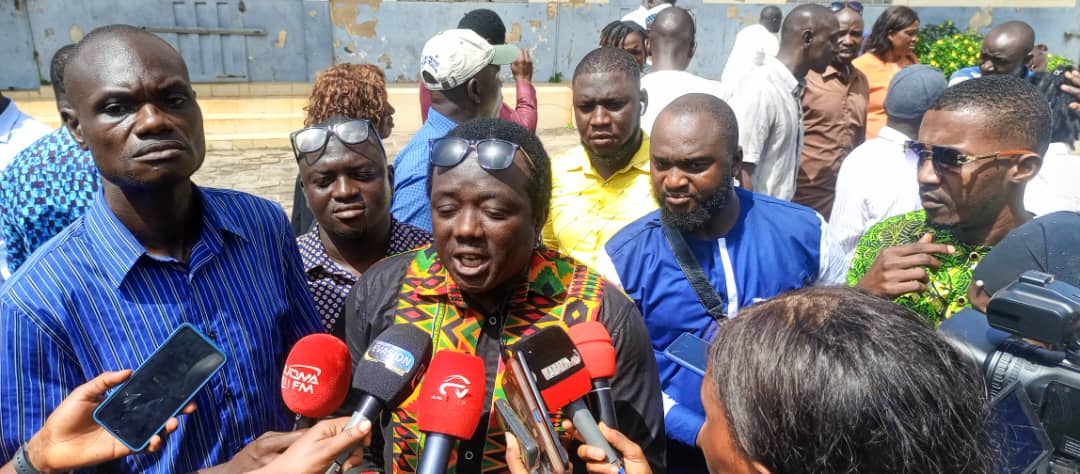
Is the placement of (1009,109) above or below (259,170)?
above

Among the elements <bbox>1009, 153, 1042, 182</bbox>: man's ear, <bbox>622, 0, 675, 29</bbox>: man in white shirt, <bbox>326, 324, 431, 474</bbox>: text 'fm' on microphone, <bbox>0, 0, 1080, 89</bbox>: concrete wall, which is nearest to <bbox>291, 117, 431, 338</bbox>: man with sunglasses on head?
<bbox>326, 324, 431, 474</bbox>: text 'fm' on microphone

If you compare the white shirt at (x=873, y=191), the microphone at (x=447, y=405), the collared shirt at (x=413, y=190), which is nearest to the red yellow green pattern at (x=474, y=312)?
the microphone at (x=447, y=405)

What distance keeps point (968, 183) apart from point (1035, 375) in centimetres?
93

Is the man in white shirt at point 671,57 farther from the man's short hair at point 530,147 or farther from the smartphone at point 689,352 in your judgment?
the smartphone at point 689,352

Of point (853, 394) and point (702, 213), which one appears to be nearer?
point (853, 394)

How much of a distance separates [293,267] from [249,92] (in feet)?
31.2

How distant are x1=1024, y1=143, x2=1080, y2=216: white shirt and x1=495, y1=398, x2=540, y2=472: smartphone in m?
2.71

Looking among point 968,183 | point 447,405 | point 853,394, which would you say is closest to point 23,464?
point 447,405

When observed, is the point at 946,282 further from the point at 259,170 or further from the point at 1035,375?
the point at 259,170

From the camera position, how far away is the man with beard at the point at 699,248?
248 cm

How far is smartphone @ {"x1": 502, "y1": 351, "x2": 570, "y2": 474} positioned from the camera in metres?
1.32

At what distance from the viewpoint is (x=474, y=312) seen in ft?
6.38

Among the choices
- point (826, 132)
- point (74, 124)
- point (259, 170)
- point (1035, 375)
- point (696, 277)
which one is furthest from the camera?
point (259, 170)

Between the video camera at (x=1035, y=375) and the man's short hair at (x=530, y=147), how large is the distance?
1.03 metres
